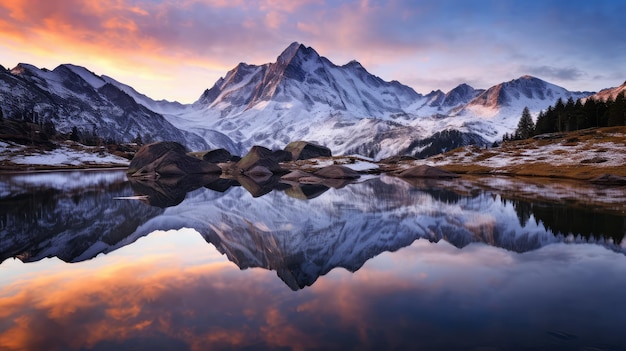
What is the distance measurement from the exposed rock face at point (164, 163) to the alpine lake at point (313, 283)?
60312mm

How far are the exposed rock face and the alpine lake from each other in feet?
198

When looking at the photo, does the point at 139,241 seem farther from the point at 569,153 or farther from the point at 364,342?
the point at 569,153

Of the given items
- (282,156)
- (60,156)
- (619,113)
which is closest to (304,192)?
(619,113)

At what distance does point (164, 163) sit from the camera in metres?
80.2

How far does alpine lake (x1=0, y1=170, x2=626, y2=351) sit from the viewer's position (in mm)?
7203

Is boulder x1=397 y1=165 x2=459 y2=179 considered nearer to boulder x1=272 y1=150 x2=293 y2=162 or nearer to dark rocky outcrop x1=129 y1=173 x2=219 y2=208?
dark rocky outcrop x1=129 y1=173 x2=219 y2=208

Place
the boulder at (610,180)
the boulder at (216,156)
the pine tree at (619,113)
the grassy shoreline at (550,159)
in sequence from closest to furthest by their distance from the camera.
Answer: the boulder at (610,180)
the grassy shoreline at (550,159)
the pine tree at (619,113)
the boulder at (216,156)

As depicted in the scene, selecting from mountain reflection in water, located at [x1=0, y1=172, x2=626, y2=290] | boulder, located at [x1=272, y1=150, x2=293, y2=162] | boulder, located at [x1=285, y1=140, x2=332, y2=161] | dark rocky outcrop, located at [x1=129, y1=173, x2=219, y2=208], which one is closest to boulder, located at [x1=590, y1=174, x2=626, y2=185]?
mountain reflection in water, located at [x1=0, y1=172, x2=626, y2=290]

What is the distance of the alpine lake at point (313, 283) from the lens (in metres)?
7.20

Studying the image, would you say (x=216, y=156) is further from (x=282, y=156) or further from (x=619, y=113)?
(x=619, y=113)

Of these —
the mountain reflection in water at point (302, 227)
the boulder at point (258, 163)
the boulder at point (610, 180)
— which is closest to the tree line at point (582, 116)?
the boulder at point (610, 180)

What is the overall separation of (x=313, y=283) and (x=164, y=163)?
76.8 meters

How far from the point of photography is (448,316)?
26.3 feet

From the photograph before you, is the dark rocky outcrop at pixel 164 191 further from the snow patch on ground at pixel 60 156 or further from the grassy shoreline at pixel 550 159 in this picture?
the snow patch on ground at pixel 60 156
